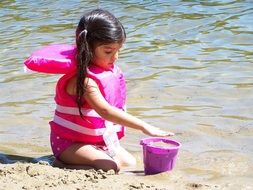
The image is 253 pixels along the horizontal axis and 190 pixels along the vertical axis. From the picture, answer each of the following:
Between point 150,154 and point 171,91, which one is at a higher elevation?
point 150,154

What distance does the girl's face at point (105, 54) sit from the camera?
148 inches

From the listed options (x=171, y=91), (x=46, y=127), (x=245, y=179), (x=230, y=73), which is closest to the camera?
(x=245, y=179)

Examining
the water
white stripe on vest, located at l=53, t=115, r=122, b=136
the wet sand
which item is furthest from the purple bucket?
white stripe on vest, located at l=53, t=115, r=122, b=136

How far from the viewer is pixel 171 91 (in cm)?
566

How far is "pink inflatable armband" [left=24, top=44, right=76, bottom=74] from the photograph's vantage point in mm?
3746

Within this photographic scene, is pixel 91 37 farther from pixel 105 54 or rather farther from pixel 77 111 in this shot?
pixel 77 111

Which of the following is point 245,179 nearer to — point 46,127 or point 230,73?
point 46,127

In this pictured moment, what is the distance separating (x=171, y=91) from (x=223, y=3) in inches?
216

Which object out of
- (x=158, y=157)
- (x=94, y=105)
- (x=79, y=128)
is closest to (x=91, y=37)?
(x=94, y=105)

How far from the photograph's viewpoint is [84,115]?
3.87 m

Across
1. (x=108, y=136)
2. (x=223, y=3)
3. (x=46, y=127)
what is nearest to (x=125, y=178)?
(x=108, y=136)

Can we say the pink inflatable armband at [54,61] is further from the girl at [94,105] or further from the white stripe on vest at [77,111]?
the white stripe on vest at [77,111]

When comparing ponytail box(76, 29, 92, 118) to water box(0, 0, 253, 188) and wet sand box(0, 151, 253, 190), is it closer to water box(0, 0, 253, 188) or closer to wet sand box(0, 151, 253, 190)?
wet sand box(0, 151, 253, 190)

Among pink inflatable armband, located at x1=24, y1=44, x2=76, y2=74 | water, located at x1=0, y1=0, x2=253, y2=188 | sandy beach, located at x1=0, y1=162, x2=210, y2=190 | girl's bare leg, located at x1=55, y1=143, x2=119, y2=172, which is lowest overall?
water, located at x1=0, y1=0, x2=253, y2=188
